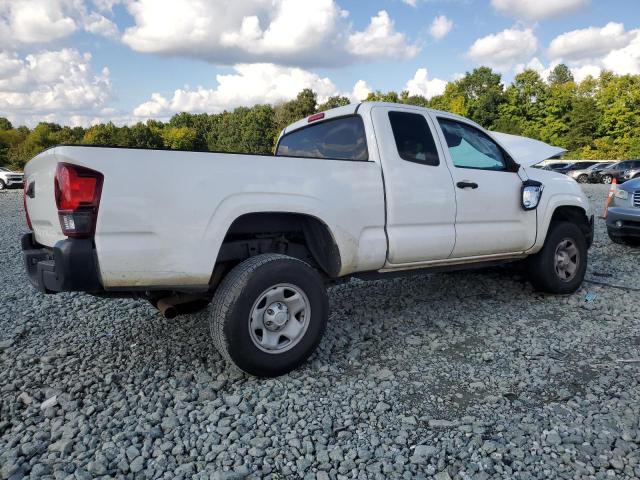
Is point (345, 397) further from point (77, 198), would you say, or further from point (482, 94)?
point (482, 94)

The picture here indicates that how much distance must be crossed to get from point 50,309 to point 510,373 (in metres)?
4.37

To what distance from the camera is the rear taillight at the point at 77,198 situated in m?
2.53

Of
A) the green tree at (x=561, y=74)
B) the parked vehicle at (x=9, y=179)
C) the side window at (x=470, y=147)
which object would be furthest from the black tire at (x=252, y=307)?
the green tree at (x=561, y=74)

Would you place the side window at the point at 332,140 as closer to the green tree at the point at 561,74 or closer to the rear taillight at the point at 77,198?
the rear taillight at the point at 77,198

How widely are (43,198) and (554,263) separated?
15.3 ft

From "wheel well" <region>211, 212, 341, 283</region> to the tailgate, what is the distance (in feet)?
3.38

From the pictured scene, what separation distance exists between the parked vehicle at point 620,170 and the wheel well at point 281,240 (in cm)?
2813

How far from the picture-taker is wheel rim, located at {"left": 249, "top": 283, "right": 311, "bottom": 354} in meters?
3.03

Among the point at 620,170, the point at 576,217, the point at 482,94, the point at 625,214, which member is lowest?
the point at 625,214

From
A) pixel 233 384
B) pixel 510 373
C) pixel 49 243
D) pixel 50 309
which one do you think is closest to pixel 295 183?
pixel 233 384

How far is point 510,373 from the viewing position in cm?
326

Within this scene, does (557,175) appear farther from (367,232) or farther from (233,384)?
(233,384)

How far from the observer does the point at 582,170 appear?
3088cm

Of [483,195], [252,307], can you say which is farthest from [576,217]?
[252,307]
